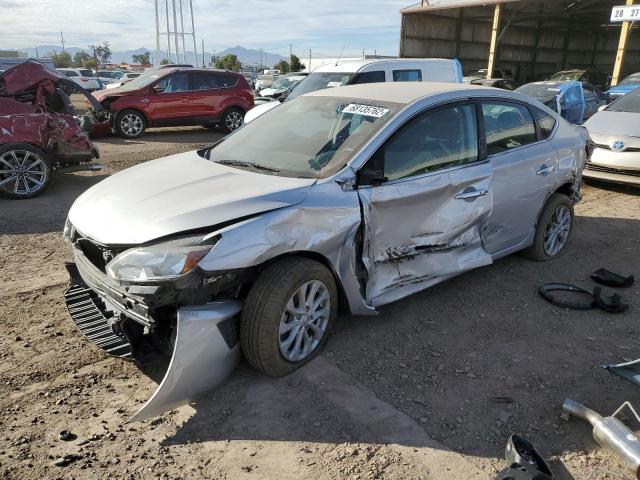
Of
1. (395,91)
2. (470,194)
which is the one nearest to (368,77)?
→ (395,91)

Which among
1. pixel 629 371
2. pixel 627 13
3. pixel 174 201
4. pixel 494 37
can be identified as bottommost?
pixel 629 371

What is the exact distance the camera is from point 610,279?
457 cm

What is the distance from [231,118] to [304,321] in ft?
38.8

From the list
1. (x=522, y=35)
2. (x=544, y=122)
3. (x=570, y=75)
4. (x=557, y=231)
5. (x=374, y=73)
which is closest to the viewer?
(x=544, y=122)

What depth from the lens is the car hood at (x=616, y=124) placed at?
301 inches

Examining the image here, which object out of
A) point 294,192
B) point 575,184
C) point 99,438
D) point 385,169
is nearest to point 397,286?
point 385,169

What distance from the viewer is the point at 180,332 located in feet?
8.44

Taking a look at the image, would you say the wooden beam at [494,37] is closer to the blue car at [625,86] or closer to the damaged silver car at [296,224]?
the blue car at [625,86]

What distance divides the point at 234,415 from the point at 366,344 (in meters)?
1.07

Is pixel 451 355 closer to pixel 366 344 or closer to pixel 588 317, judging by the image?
pixel 366 344

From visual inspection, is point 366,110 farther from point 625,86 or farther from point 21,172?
point 625,86

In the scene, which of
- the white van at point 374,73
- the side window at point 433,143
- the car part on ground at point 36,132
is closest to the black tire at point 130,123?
the white van at point 374,73

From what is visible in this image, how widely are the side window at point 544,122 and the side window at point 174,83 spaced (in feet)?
34.2

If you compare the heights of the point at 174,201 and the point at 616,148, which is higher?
the point at 174,201
